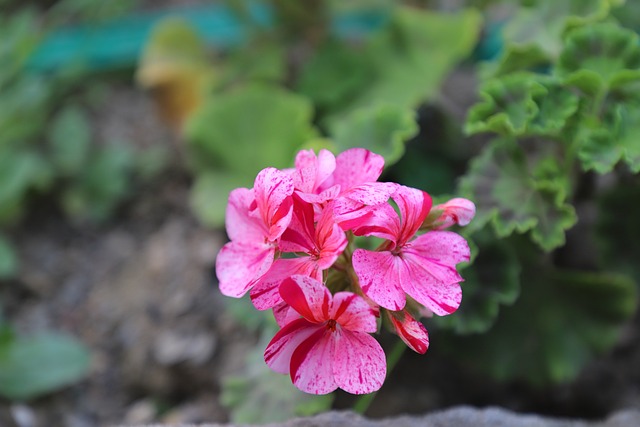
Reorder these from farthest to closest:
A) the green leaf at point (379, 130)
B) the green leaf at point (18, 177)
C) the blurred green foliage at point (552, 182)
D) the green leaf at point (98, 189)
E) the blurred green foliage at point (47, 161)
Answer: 1. the green leaf at point (98, 189)
2. the green leaf at point (18, 177)
3. the blurred green foliage at point (47, 161)
4. the green leaf at point (379, 130)
5. the blurred green foliage at point (552, 182)

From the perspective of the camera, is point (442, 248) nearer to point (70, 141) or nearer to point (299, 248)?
point (299, 248)

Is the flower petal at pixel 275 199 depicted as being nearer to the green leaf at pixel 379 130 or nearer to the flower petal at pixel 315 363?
the flower petal at pixel 315 363

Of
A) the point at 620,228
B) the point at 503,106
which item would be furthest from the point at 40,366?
the point at 620,228

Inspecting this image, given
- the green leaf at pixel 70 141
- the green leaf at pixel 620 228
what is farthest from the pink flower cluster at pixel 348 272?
the green leaf at pixel 70 141

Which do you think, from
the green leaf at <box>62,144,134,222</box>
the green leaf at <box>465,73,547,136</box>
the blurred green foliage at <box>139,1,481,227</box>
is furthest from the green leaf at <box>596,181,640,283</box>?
the green leaf at <box>62,144,134,222</box>

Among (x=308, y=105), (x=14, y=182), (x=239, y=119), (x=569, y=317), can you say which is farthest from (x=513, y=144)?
(x=14, y=182)

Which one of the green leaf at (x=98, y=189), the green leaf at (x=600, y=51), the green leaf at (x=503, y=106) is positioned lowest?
the green leaf at (x=98, y=189)

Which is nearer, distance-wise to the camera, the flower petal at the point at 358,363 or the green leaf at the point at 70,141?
the flower petal at the point at 358,363
